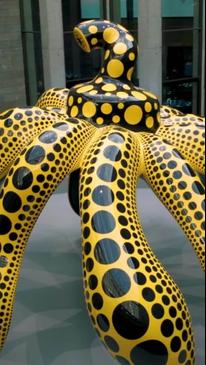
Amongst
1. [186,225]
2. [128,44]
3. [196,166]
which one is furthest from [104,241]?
[128,44]

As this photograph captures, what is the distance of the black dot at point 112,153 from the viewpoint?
3844 millimetres

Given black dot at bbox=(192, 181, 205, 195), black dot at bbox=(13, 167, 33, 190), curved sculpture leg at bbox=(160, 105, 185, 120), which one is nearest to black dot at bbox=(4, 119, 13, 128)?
black dot at bbox=(13, 167, 33, 190)

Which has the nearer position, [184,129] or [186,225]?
[186,225]

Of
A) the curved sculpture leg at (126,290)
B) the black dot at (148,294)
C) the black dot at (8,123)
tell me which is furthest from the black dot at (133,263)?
the black dot at (8,123)

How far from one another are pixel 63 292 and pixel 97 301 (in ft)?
7.25

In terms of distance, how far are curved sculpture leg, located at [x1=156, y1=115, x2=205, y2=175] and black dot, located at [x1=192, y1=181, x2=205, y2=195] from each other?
603 millimetres

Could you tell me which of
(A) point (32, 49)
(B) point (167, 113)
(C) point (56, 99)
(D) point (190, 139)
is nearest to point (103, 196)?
(D) point (190, 139)

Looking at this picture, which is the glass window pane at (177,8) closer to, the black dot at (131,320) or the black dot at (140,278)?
the black dot at (140,278)

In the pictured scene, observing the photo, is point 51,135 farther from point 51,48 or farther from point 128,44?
point 51,48

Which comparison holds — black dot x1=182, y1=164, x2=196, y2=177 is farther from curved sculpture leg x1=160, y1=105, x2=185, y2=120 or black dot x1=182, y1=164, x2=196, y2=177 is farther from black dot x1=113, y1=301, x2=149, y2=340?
curved sculpture leg x1=160, y1=105, x2=185, y2=120

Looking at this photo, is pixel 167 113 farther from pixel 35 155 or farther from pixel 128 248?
pixel 128 248

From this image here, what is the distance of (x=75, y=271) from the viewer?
5.82 m

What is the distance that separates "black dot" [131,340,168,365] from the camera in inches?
122

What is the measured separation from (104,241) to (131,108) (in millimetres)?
1715
